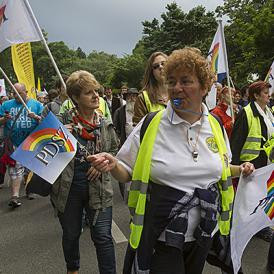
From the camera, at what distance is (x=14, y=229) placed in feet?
14.8

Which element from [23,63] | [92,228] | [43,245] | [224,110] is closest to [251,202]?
[92,228]

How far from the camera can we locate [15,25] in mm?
3414

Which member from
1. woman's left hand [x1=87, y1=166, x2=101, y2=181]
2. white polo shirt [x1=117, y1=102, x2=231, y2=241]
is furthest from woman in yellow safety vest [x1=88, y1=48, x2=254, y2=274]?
woman's left hand [x1=87, y1=166, x2=101, y2=181]

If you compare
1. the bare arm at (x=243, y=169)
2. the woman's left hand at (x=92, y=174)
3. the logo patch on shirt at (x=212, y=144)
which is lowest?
the woman's left hand at (x=92, y=174)

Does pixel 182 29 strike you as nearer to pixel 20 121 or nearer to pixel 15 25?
pixel 20 121

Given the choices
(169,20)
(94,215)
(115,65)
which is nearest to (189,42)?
(169,20)

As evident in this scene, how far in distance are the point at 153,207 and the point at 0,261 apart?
2.51m

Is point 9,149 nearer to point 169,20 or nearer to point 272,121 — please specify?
point 272,121

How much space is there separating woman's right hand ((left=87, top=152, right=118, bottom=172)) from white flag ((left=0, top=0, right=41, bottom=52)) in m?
1.89

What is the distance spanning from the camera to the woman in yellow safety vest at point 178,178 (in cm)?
182

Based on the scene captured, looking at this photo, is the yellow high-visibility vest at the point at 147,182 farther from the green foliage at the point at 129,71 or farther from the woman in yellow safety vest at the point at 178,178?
the green foliage at the point at 129,71

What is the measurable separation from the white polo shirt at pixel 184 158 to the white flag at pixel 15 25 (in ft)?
6.40

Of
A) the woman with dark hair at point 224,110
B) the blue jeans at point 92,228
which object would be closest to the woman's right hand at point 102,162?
the blue jeans at point 92,228

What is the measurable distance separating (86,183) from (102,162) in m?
0.97
